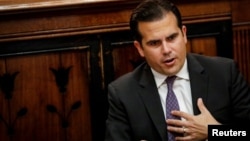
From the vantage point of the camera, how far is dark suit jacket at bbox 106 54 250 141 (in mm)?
1764

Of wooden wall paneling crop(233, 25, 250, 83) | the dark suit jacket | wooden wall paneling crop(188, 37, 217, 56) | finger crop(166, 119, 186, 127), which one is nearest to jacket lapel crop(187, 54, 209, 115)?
the dark suit jacket

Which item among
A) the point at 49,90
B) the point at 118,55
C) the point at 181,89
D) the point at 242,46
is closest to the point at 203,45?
the point at 242,46

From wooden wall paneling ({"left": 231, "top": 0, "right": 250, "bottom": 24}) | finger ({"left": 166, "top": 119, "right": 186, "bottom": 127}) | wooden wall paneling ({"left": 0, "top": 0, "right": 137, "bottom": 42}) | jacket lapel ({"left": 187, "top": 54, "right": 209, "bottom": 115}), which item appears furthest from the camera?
wooden wall paneling ({"left": 231, "top": 0, "right": 250, "bottom": 24})

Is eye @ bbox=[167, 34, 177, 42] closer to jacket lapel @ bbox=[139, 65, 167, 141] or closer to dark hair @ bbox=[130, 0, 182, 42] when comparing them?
dark hair @ bbox=[130, 0, 182, 42]

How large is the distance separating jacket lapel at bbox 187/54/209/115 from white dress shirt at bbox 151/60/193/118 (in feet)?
0.09

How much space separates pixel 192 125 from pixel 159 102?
182mm

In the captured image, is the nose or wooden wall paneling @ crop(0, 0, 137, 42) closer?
the nose

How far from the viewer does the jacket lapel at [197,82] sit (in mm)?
1771

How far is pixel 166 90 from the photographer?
5.94ft

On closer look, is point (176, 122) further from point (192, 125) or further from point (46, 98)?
point (46, 98)

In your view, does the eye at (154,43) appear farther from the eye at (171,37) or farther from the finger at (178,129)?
the finger at (178,129)

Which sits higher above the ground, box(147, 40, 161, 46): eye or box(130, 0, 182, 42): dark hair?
box(130, 0, 182, 42): dark hair

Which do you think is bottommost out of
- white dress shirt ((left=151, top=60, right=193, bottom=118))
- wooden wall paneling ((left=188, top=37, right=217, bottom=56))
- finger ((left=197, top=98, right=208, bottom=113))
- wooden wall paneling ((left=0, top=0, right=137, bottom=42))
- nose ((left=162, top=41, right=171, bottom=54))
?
finger ((left=197, top=98, right=208, bottom=113))

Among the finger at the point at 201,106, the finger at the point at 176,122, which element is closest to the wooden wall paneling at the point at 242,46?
the finger at the point at 201,106
